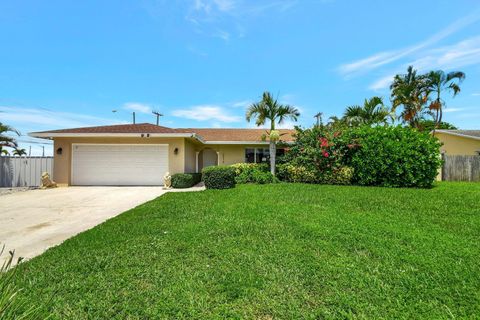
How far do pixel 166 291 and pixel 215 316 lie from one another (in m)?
0.73

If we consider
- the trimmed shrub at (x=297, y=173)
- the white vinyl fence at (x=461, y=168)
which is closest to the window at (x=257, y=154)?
the trimmed shrub at (x=297, y=173)

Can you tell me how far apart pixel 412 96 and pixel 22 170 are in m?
30.0

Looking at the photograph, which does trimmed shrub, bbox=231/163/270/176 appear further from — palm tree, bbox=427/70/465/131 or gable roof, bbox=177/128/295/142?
palm tree, bbox=427/70/465/131

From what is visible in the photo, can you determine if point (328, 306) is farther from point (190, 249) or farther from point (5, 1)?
point (5, 1)

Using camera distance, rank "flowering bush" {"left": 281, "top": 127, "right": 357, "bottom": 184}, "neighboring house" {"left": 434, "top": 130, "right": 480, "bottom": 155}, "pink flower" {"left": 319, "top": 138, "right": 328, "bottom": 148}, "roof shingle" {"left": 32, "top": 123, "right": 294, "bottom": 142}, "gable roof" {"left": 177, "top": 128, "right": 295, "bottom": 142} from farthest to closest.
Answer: "neighboring house" {"left": 434, "top": 130, "right": 480, "bottom": 155}, "gable roof" {"left": 177, "top": 128, "right": 295, "bottom": 142}, "roof shingle" {"left": 32, "top": 123, "right": 294, "bottom": 142}, "pink flower" {"left": 319, "top": 138, "right": 328, "bottom": 148}, "flowering bush" {"left": 281, "top": 127, "right": 357, "bottom": 184}

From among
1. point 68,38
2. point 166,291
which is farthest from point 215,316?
point 68,38

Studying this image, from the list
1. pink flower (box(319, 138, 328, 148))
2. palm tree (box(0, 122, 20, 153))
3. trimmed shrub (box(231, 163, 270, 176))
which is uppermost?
palm tree (box(0, 122, 20, 153))

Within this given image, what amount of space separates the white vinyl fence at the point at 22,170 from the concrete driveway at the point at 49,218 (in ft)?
22.8

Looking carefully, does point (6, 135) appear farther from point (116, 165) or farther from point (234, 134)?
point (234, 134)

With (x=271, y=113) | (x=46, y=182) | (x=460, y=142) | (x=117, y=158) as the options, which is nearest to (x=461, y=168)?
(x=460, y=142)

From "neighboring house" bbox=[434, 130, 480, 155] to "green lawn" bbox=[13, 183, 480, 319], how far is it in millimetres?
17154

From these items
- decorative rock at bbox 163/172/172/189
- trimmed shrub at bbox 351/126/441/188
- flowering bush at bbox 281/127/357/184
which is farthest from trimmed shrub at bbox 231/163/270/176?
trimmed shrub at bbox 351/126/441/188

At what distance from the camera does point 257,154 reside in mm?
18641

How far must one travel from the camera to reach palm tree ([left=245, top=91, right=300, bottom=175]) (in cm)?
1395
